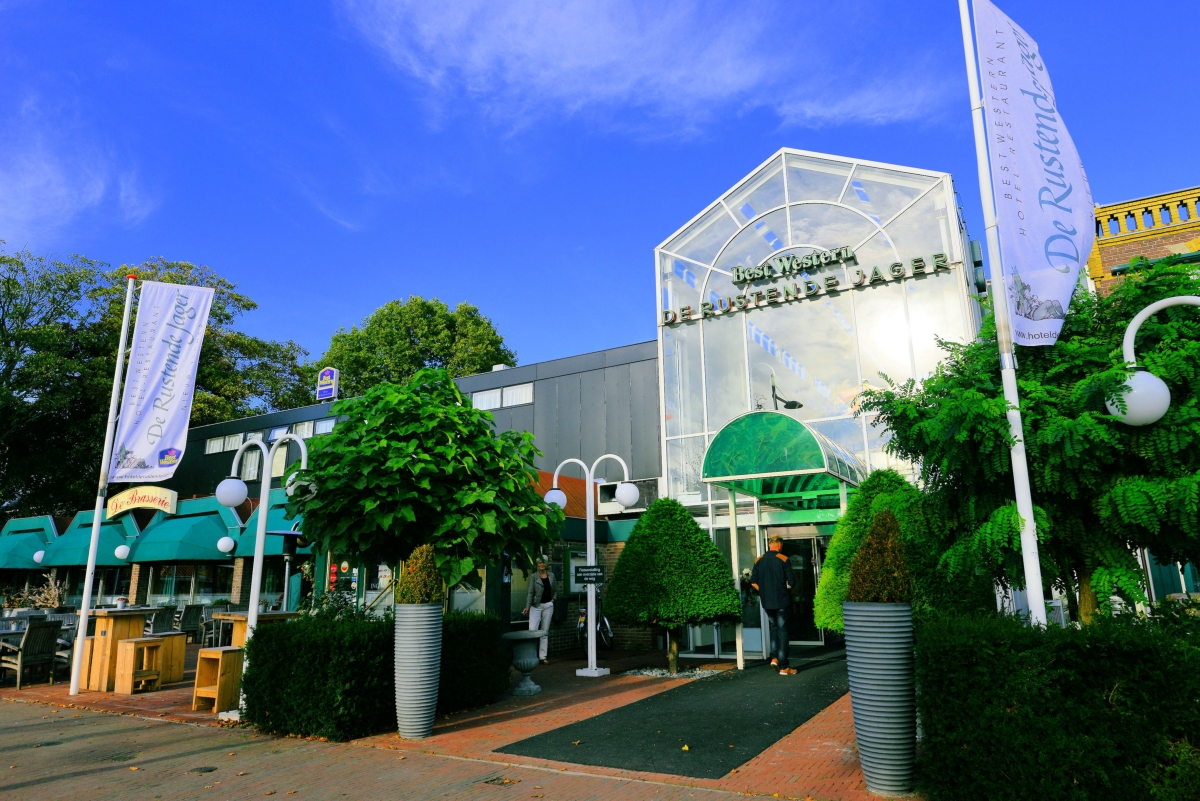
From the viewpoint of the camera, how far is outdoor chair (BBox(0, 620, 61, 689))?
1188 cm

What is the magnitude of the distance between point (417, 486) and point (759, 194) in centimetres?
1238

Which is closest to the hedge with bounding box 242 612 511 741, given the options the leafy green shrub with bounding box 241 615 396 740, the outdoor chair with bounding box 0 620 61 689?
the leafy green shrub with bounding box 241 615 396 740

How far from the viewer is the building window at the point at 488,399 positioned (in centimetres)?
2577

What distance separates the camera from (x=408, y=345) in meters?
37.0

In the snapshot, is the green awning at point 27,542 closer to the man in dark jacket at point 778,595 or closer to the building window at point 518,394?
the building window at point 518,394

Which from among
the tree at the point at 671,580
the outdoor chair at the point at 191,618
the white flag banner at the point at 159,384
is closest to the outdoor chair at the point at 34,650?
the white flag banner at the point at 159,384

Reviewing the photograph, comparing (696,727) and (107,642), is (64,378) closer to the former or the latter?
(107,642)

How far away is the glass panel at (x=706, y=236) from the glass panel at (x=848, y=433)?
4922mm

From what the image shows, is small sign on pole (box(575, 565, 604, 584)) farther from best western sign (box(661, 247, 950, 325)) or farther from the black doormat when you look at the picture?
best western sign (box(661, 247, 950, 325))

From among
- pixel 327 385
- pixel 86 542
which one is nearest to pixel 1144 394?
pixel 86 542

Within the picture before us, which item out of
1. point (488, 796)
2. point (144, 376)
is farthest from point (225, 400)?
point (488, 796)

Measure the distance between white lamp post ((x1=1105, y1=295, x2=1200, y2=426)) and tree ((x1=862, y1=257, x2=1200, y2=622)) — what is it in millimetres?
67

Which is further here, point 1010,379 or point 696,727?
point 696,727

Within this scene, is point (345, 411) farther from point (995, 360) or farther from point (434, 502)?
point (995, 360)
